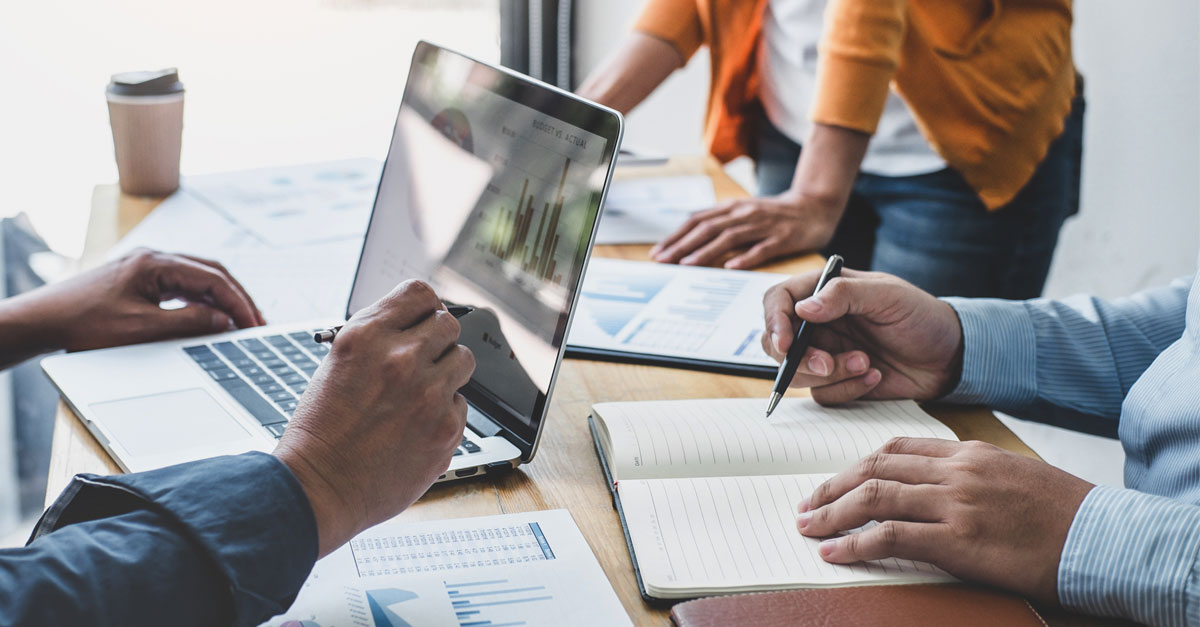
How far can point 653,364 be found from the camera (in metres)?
0.99

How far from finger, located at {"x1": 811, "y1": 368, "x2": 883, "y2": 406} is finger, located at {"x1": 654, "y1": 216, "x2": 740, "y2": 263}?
0.41 m

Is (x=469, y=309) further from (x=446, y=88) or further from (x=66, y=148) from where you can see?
(x=66, y=148)

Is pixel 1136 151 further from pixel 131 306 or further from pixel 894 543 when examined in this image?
pixel 131 306

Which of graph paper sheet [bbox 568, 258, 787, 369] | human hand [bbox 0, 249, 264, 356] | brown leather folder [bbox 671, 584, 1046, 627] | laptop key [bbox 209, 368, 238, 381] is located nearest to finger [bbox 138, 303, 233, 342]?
human hand [bbox 0, 249, 264, 356]

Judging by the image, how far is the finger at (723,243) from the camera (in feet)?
4.11

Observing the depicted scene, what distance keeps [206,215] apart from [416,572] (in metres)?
0.91

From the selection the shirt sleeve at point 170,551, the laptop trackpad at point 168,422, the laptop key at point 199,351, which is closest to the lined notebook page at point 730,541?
the shirt sleeve at point 170,551

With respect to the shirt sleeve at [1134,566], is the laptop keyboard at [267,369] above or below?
below

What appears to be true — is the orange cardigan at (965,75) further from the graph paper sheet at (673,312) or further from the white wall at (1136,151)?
the white wall at (1136,151)

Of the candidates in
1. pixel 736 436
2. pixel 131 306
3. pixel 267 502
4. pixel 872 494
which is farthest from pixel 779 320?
pixel 131 306

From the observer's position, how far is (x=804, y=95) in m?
1.55

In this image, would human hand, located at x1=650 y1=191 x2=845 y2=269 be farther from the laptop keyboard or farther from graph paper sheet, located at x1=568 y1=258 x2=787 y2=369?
the laptop keyboard

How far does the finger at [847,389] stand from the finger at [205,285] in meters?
0.57

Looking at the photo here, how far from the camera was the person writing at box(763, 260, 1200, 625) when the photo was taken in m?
0.63
